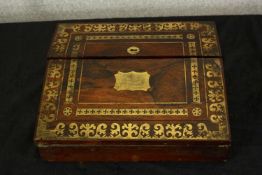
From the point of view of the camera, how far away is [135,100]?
114 centimetres

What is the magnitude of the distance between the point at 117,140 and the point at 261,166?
0.44 m

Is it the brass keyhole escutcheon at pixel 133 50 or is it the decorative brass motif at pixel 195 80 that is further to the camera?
the brass keyhole escutcheon at pixel 133 50

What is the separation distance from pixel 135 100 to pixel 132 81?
0.25ft

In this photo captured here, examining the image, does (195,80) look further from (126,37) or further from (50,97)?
(50,97)

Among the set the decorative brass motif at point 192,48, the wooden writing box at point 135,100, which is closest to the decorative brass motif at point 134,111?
the wooden writing box at point 135,100

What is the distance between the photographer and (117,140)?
1.07 meters

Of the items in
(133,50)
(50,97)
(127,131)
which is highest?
(133,50)

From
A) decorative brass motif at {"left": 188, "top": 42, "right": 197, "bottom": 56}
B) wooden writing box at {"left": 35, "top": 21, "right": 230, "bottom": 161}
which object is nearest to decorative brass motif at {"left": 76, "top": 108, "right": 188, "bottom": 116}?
wooden writing box at {"left": 35, "top": 21, "right": 230, "bottom": 161}

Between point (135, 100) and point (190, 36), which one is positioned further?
point (190, 36)

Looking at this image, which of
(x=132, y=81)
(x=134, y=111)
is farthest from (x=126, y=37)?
(x=134, y=111)

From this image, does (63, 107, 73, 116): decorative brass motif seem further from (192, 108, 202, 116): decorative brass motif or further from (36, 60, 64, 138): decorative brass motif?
(192, 108, 202, 116): decorative brass motif

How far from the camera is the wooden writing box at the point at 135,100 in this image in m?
1.08

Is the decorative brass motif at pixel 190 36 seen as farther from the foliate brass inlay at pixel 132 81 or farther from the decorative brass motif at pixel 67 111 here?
the decorative brass motif at pixel 67 111

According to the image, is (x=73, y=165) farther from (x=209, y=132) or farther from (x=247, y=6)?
(x=247, y=6)
